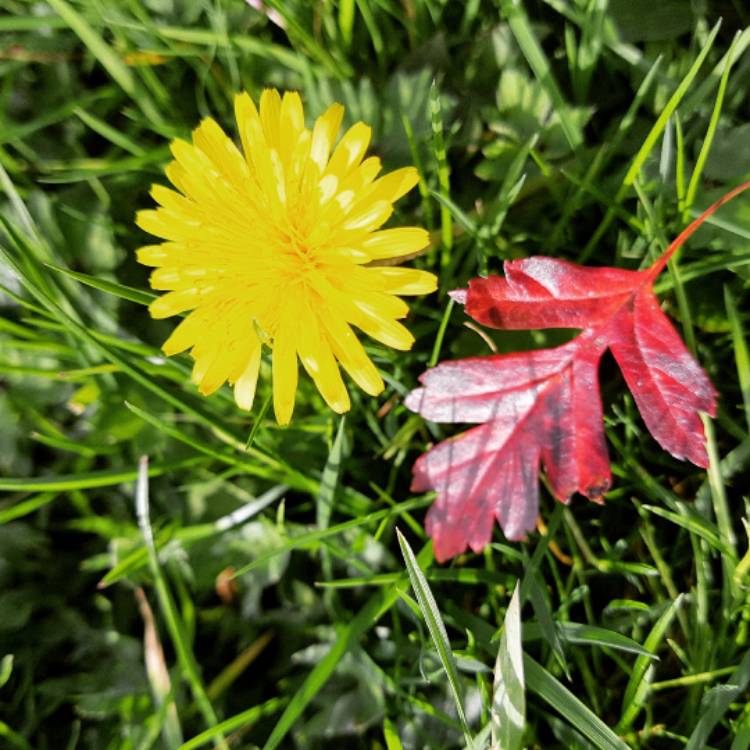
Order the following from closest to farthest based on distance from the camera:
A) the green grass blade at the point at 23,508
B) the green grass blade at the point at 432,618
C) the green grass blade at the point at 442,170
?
the green grass blade at the point at 432,618
the green grass blade at the point at 442,170
the green grass blade at the point at 23,508

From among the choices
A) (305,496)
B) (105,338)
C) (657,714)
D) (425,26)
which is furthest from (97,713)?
(425,26)

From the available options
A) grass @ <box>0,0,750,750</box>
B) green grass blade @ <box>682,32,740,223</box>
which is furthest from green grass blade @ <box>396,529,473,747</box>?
green grass blade @ <box>682,32,740,223</box>

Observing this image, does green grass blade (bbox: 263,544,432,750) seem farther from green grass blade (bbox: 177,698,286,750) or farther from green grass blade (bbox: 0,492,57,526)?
green grass blade (bbox: 0,492,57,526)

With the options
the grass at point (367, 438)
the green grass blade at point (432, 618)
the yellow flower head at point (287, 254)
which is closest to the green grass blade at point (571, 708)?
the grass at point (367, 438)

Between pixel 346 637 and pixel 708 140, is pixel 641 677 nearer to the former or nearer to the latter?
pixel 346 637

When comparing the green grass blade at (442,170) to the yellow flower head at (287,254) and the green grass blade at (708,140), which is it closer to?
the yellow flower head at (287,254)

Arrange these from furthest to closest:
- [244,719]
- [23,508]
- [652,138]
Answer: [23,508] < [244,719] < [652,138]

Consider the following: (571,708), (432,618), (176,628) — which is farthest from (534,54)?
(176,628)
